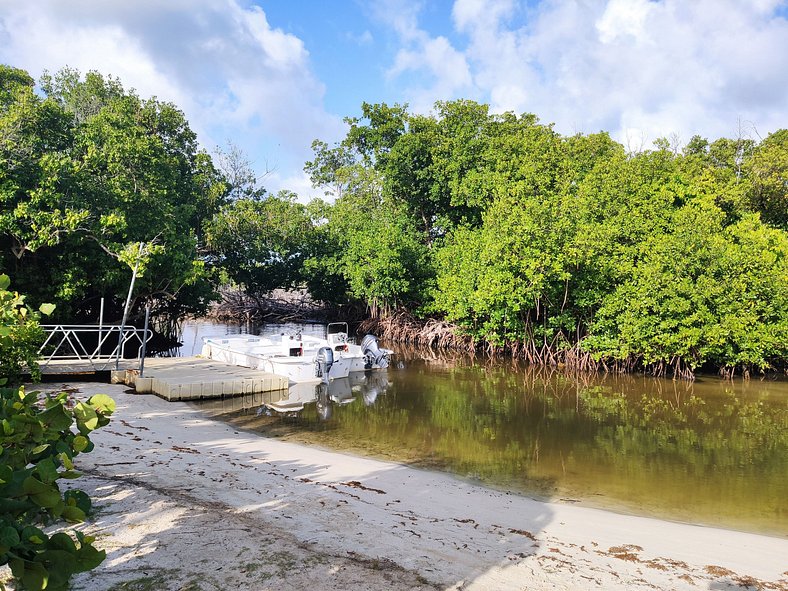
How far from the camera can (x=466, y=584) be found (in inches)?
154

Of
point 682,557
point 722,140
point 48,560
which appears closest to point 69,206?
point 48,560

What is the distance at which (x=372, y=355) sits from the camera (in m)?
18.5

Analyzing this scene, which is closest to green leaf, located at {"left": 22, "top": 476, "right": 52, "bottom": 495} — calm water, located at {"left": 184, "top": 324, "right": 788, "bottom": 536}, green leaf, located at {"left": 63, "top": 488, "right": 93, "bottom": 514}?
green leaf, located at {"left": 63, "top": 488, "right": 93, "bottom": 514}

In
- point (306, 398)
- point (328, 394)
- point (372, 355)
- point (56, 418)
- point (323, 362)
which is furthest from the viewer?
point (372, 355)

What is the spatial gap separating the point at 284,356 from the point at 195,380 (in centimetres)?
327

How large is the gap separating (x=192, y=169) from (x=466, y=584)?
27584 millimetres

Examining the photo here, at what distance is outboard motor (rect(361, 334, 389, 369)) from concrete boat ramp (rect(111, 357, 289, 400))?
453 centimetres

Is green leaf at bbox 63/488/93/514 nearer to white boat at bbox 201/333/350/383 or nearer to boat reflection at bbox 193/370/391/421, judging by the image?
boat reflection at bbox 193/370/391/421

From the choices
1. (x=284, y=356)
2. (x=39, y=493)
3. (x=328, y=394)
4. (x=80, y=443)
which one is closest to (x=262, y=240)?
(x=284, y=356)

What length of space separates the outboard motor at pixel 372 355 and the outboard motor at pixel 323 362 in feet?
9.37

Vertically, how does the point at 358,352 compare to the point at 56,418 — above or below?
below

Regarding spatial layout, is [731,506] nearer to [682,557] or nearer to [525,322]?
[682,557]

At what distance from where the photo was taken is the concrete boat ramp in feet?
40.3

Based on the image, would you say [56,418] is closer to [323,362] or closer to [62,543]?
[62,543]
